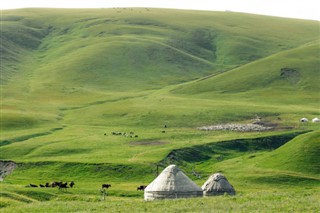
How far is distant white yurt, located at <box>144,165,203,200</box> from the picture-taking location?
180 ft

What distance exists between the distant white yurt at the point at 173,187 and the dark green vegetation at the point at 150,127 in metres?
4.74

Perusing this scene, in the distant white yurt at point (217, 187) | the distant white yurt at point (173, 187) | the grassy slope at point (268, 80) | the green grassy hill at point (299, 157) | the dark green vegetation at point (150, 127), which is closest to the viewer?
the distant white yurt at point (173, 187)

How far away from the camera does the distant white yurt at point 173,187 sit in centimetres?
5472

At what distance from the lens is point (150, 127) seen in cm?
11600

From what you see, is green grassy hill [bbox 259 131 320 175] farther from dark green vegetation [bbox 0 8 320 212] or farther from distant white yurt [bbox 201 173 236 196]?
distant white yurt [bbox 201 173 236 196]

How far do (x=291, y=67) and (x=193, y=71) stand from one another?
3390cm

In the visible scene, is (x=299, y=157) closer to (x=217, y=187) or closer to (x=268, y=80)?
(x=217, y=187)

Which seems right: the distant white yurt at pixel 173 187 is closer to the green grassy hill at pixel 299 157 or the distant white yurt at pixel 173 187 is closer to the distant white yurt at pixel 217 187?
the distant white yurt at pixel 217 187

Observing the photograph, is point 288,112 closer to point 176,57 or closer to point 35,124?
point 35,124

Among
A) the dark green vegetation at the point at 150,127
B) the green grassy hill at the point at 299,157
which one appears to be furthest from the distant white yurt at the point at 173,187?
the green grassy hill at the point at 299,157

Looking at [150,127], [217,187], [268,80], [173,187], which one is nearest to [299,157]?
[217,187]

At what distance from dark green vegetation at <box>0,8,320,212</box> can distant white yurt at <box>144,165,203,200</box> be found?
15.5 feet

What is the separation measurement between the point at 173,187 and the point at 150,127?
61.4 metres

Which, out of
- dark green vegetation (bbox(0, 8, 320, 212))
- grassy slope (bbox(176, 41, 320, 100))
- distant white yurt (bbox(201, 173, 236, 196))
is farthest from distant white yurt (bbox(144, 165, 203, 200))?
grassy slope (bbox(176, 41, 320, 100))
